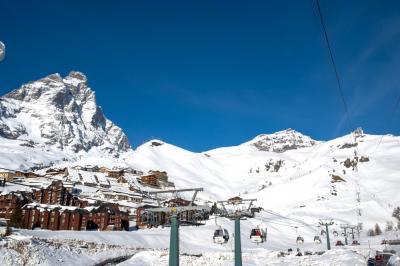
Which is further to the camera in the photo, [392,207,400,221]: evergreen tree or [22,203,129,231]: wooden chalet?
[392,207,400,221]: evergreen tree

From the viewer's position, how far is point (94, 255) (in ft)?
235

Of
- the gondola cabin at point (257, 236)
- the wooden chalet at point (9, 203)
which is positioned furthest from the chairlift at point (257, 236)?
the wooden chalet at point (9, 203)

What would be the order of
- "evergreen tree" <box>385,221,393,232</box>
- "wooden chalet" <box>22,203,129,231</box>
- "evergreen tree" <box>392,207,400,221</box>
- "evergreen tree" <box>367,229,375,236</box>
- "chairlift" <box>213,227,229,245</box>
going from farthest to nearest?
"evergreen tree" <box>392,207,400,221</box>
"evergreen tree" <box>385,221,393,232</box>
"evergreen tree" <box>367,229,375,236</box>
"wooden chalet" <box>22,203,129,231</box>
"chairlift" <box>213,227,229,245</box>

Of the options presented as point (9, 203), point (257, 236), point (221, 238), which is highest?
point (9, 203)

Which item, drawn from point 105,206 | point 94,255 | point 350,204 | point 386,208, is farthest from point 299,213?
point 94,255

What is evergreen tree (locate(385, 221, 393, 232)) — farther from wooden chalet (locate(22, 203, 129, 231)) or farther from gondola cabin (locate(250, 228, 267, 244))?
gondola cabin (locate(250, 228, 267, 244))

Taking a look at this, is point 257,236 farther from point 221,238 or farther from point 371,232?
point 371,232

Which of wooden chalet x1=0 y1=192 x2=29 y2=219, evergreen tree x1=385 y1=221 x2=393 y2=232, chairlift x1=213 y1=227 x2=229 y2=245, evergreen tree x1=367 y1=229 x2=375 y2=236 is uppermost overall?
wooden chalet x1=0 y1=192 x2=29 y2=219

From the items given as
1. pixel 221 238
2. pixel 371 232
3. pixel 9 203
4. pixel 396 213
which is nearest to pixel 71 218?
pixel 9 203

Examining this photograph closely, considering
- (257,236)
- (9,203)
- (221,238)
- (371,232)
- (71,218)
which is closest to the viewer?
(221,238)

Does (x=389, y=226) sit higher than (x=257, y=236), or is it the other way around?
(x=389, y=226)

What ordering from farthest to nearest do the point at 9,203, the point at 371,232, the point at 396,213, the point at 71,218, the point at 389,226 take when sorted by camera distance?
the point at 396,213, the point at 389,226, the point at 371,232, the point at 9,203, the point at 71,218

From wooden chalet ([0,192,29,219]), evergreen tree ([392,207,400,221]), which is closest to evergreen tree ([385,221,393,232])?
evergreen tree ([392,207,400,221])

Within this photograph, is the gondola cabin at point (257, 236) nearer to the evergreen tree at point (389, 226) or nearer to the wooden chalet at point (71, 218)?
the wooden chalet at point (71, 218)
